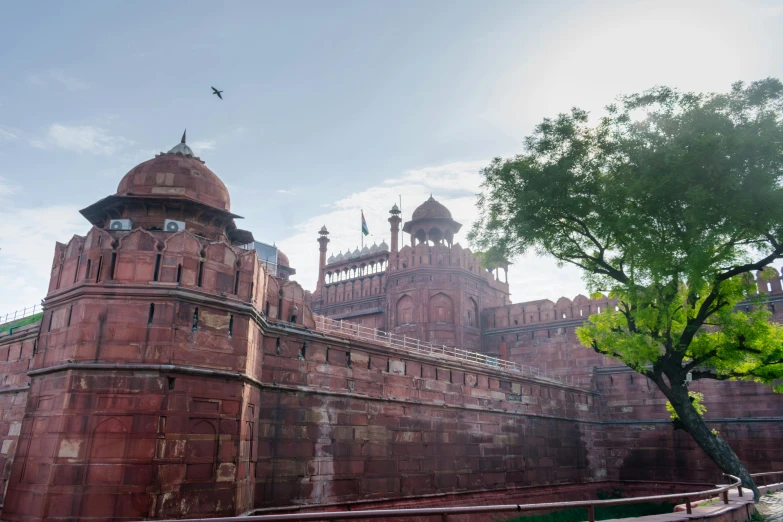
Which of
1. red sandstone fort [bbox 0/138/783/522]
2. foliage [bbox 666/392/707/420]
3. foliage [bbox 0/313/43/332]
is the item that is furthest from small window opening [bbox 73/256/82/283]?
foliage [bbox 666/392/707/420]

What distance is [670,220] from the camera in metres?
15.1

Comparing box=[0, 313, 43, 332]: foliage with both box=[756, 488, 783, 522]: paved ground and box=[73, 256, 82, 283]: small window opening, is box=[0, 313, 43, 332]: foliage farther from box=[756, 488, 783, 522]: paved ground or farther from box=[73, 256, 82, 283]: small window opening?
box=[756, 488, 783, 522]: paved ground

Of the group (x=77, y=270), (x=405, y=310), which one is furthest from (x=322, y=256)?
(x=77, y=270)

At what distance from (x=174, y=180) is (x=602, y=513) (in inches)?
669

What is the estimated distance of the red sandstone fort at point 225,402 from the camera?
1136cm

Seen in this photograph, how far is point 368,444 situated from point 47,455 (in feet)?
26.7

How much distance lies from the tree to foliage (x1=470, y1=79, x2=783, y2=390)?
3cm

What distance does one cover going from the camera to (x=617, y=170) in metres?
16.3

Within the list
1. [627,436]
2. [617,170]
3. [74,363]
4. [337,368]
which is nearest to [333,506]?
[337,368]

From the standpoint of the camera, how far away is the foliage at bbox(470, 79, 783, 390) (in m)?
13.8

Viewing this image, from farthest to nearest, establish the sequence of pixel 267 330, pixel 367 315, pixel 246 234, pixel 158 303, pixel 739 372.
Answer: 1. pixel 367 315
2. pixel 739 372
3. pixel 246 234
4. pixel 267 330
5. pixel 158 303

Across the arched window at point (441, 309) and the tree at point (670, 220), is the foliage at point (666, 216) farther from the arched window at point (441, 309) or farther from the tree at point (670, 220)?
the arched window at point (441, 309)

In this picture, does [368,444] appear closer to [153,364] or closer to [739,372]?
[153,364]

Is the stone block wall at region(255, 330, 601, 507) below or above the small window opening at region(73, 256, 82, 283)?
below
